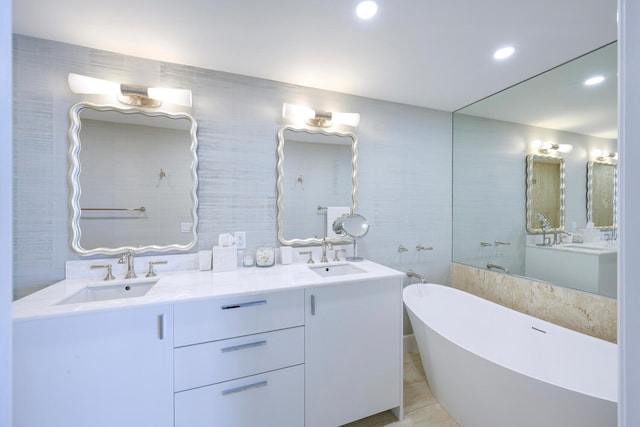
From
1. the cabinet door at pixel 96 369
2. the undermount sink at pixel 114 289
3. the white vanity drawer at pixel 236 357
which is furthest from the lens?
the undermount sink at pixel 114 289

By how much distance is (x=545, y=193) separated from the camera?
2.29 meters

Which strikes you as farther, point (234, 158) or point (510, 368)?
point (234, 158)

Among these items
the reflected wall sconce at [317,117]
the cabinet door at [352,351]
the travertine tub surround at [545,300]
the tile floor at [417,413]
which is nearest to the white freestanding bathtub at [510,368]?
the tile floor at [417,413]

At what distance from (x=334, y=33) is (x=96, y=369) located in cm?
211

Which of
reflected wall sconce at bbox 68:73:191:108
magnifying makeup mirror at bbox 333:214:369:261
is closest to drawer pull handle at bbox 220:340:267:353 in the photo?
magnifying makeup mirror at bbox 333:214:369:261

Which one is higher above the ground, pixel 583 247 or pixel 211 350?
pixel 583 247

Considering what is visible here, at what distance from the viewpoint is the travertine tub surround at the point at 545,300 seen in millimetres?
1627

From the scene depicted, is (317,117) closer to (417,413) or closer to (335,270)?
(335,270)

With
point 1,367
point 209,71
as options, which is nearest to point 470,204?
point 209,71

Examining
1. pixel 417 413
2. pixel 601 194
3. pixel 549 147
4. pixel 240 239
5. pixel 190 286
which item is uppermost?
pixel 549 147

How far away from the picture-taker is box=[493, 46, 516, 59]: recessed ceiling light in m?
1.63

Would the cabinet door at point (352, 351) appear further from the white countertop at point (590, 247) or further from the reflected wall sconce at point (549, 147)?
the reflected wall sconce at point (549, 147)

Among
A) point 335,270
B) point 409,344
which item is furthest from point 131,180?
point 409,344

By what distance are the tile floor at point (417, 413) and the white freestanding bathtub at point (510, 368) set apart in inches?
2.6
